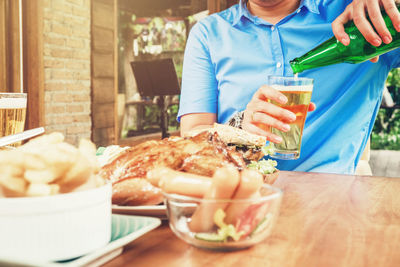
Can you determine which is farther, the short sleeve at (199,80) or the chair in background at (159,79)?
the chair in background at (159,79)

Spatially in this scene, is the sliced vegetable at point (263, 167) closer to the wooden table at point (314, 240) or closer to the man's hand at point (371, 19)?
the wooden table at point (314, 240)

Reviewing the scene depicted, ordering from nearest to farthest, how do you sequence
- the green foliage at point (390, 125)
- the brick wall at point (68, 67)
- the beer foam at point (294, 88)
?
the beer foam at point (294, 88), the brick wall at point (68, 67), the green foliage at point (390, 125)

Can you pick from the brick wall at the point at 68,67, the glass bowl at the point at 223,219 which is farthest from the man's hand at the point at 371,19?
the brick wall at the point at 68,67

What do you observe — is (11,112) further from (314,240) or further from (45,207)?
(314,240)

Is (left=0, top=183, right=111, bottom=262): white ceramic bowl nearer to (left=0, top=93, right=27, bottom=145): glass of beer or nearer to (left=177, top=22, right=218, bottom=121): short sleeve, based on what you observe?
(left=0, top=93, right=27, bottom=145): glass of beer

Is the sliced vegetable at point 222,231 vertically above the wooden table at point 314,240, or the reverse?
the sliced vegetable at point 222,231

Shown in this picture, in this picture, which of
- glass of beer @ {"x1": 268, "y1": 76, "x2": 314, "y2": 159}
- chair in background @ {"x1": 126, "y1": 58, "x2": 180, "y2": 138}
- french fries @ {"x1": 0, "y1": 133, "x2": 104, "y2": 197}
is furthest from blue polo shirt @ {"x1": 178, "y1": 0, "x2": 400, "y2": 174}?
chair in background @ {"x1": 126, "y1": 58, "x2": 180, "y2": 138}

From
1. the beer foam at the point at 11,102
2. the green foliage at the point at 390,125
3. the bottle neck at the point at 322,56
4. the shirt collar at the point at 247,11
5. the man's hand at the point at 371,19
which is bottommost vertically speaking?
the green foliage at the point at 390,125

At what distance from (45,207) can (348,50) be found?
1.15m

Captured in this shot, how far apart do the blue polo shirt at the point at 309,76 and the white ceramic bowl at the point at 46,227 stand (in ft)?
4.39

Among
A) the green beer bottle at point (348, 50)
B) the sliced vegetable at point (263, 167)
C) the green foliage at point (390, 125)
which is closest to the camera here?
the sliced vegetable at point (263, 167)

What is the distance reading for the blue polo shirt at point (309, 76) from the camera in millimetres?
1794

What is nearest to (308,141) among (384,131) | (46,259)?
(46,259)

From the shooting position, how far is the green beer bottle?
1297 mm
